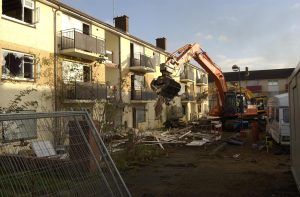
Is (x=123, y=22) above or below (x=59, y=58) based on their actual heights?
above

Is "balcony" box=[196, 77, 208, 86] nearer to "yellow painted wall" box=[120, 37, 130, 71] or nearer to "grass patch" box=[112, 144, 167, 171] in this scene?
"yellow painted wall" box=[120, 37, 130, 71]

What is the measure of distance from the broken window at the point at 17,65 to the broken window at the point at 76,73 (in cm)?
204

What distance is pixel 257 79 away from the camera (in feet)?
290

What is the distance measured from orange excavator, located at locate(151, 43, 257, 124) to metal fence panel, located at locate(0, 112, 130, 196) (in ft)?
46.1

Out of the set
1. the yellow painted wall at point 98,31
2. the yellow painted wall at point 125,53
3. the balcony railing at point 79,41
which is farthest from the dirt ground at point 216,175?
the yellow painted wall at point 125,53

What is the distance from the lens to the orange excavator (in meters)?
20.5

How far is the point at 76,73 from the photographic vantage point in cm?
2200

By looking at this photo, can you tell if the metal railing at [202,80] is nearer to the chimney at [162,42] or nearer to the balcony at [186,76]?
the balcony at [186,76]

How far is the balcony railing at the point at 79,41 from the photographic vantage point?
27000mm

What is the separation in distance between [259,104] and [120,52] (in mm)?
15119

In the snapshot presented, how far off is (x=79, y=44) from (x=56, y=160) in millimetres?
23067

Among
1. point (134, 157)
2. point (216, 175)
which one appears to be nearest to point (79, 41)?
point (134, 157)

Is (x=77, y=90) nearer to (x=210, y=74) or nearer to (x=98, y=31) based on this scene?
(x=98, y=31)

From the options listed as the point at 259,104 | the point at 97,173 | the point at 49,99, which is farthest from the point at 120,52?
the point at 97,173
